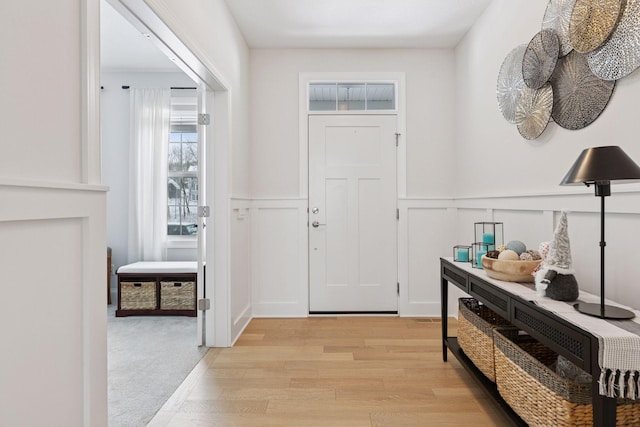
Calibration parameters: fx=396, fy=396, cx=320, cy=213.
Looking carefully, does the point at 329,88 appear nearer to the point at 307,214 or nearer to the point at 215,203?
the point at 307,214

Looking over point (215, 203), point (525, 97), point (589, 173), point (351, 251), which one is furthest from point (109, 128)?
point (589, 173)

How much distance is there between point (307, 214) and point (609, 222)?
254 centimetres

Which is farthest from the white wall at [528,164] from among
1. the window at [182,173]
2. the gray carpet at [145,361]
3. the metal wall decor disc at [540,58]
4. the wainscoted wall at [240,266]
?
→ the window at [182,173]

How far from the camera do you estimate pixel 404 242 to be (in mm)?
3861

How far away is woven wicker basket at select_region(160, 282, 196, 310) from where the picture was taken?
3893 mm

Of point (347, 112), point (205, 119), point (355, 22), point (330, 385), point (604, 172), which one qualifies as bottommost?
point (330, 385)

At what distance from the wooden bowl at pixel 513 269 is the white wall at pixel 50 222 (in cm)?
176

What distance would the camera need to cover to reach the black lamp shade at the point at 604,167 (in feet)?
4.27

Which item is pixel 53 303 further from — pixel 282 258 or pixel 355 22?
pixel 355 22

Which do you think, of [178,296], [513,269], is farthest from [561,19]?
[178,296]

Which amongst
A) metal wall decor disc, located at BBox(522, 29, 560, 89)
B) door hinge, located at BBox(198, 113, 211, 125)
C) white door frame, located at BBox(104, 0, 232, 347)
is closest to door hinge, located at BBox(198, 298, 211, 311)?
white door frame, located at BBox(104, 0, 232, 347)

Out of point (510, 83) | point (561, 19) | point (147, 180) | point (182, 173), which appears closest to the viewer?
point (561, 19)

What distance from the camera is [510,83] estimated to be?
263 centimetres

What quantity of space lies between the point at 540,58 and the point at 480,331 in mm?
1566
